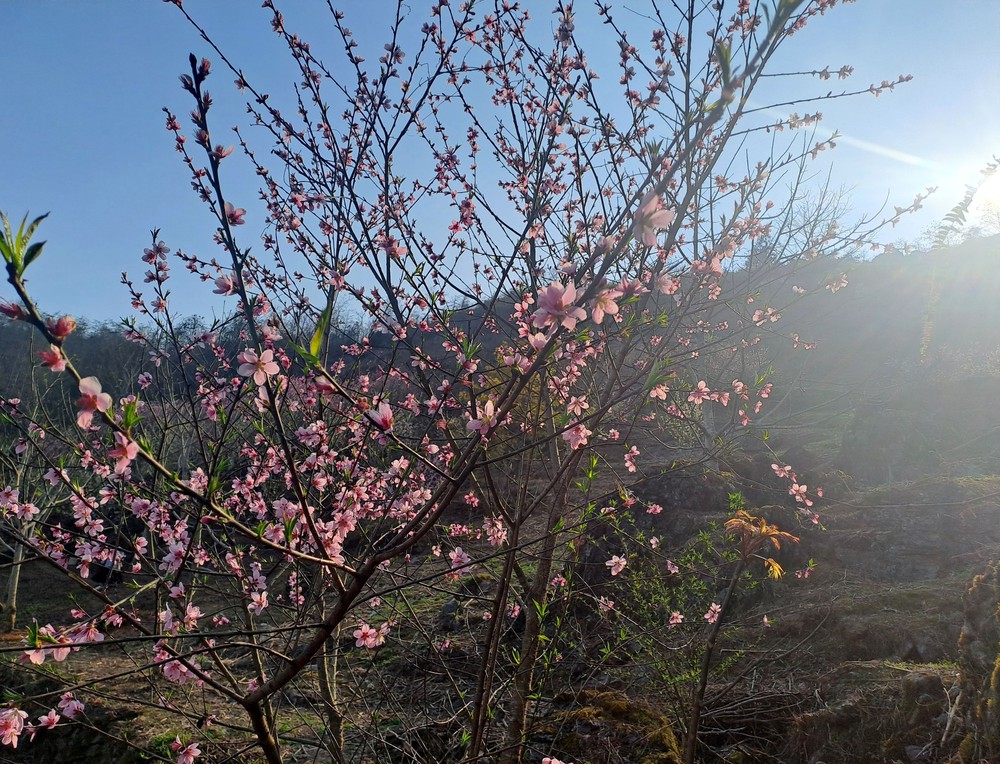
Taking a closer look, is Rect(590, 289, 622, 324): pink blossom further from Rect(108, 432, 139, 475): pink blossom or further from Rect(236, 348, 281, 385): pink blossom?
Rect(108, 432, 139, 475): pink blossom

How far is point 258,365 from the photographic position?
135 centimetres

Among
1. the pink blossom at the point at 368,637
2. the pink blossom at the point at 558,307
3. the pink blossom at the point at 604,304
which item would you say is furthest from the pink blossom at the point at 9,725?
the pink blossom at the point at 604,304

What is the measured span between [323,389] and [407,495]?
220cm

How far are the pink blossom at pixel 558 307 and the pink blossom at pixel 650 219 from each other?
211 millimetres

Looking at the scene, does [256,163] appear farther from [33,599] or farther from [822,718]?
[33,599]

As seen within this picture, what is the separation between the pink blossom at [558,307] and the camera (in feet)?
4.41

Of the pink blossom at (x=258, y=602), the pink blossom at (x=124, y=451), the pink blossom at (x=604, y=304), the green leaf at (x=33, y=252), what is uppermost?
the green leaf at (x=33, y=252)

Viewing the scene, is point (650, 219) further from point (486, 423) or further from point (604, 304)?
point (486, 423)

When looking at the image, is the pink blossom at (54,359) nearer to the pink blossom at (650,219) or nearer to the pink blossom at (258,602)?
the pink blossom at (650,219)

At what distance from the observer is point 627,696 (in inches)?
157

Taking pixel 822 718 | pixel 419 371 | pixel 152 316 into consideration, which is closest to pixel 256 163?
pixel 152 316

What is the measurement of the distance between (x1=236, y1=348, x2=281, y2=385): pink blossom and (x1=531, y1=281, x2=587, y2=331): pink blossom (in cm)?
64

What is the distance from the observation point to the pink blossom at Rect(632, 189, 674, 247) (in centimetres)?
135

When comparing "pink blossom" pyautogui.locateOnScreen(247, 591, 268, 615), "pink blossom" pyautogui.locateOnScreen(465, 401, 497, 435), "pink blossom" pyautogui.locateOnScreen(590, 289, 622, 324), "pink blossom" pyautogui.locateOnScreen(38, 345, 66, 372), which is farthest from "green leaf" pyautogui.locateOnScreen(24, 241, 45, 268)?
"pink blossom" pyautogui.locateOnScreen(247, 591, 268, 615)
